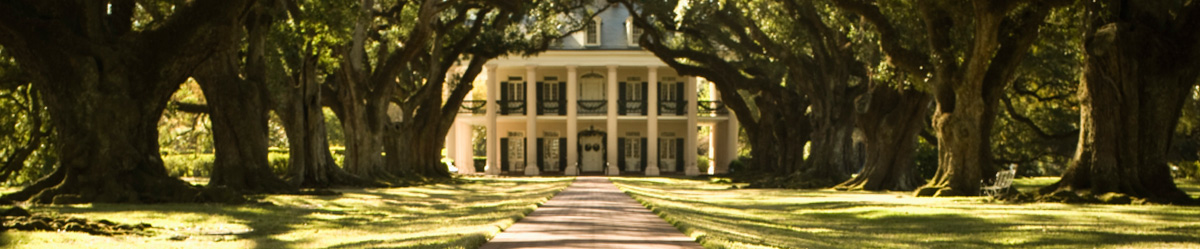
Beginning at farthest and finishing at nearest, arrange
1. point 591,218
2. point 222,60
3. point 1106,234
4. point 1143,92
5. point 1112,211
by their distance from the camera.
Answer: point 222,60 → point 1143,92 → point 1112,211 → point 591,218 → point 1106,234

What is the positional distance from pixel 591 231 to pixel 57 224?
4932 mm

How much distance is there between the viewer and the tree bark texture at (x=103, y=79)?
1809 centimetres

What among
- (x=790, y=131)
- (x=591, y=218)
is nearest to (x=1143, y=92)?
(x=591, y=218)

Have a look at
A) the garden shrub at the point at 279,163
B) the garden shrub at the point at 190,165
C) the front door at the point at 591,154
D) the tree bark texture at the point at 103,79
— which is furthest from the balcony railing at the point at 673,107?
the tree bark texture at the point at 103,79

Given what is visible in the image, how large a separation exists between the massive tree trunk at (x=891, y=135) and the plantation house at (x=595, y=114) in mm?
25964

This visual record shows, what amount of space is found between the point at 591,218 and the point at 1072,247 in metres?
5.82

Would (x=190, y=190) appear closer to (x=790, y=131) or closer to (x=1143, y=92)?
(x=1143, y=92)

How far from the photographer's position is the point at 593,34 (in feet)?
198

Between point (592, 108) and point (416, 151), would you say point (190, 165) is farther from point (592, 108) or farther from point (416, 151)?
point (592, 108)

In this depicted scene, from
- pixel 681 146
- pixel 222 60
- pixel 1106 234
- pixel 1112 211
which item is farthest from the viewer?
pixel 681 146

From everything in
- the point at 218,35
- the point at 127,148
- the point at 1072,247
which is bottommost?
the point at 1072,247

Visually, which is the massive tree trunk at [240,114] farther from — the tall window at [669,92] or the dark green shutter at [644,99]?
the tall window at [669,92]

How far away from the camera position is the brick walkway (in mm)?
10867

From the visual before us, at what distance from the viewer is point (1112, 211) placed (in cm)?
1798
